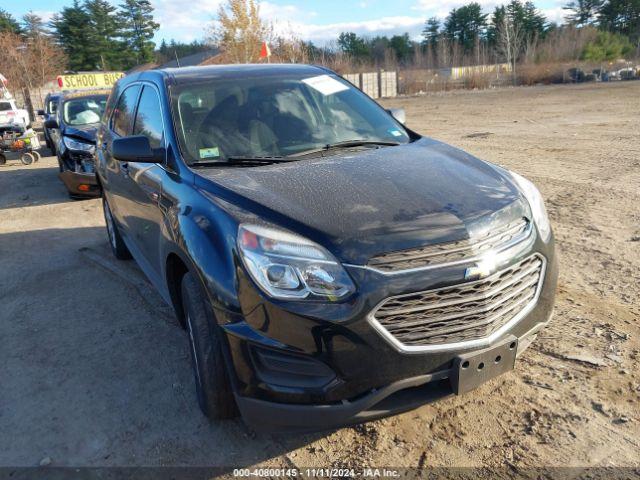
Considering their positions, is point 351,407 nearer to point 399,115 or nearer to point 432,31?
point 399,115

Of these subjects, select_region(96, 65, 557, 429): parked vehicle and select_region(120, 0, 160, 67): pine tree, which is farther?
select_region(120, 0, 160, 67): pine tree

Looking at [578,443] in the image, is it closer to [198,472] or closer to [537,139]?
[198,472]

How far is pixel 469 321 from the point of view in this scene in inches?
92.0

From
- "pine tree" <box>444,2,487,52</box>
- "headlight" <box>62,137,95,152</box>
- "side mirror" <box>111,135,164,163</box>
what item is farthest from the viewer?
"pine tree" <box>444,2,487,52</box>

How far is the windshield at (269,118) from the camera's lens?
333 cm

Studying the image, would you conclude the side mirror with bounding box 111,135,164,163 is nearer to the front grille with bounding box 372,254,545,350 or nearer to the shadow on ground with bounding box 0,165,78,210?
the front grille with bounding box 372,254,545,350

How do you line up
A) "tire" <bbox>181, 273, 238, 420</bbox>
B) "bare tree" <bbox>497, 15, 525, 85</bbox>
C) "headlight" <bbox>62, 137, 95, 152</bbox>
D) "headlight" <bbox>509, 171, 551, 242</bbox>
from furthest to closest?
"bare tree" <bbox>497, 15, 525, 85</bbox>
"headlight" <bbox>62, 137, 95, 152</bbox>
"headlight" <bbox>509, 171, 551, 242</bbox>
"tire" <bbox>181, 273, 238, 420</bbox>

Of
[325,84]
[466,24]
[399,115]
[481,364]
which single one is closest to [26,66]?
[325,84]

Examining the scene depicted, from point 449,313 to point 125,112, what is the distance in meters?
3.52

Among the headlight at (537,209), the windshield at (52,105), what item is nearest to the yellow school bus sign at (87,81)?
the windshield at (52,105)

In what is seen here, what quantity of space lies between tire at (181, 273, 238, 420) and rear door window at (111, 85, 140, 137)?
2.15 meters

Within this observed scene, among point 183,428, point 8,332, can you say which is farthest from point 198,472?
point 8,332

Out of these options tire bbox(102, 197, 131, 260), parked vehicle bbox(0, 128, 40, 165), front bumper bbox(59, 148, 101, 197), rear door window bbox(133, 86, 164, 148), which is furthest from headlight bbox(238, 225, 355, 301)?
parked vehicle bbox(0, 128, 40, 165)

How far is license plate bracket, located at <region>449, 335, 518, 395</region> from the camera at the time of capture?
231 centimetres
